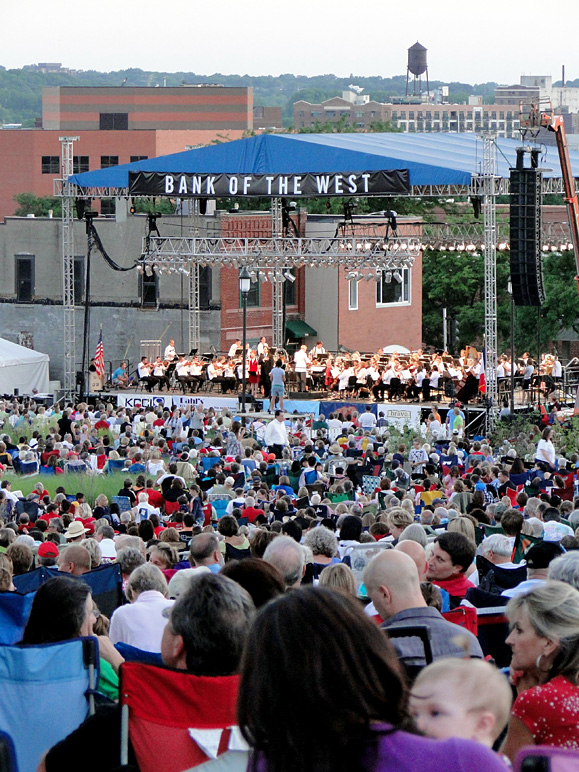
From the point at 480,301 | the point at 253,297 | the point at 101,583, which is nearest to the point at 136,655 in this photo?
the point at 101,583

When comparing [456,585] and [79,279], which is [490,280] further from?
[456,585]

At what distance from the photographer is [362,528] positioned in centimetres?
1112

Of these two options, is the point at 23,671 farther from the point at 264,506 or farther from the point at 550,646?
the point at 264,506

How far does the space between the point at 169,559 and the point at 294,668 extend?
19.9 feet

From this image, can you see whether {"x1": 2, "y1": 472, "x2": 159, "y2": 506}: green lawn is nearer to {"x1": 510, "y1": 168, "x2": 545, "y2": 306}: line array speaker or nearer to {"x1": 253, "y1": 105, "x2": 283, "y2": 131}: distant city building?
{"x1": 510, "y1": 168, "x2": 545, "y2": 306}: line array speaker

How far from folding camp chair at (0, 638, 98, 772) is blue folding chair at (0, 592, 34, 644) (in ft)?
7.21

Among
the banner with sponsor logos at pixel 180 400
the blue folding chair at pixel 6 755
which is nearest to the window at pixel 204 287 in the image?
Result: the banner with sponsor logos at pixel 180 400

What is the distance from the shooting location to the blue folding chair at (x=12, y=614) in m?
6.59

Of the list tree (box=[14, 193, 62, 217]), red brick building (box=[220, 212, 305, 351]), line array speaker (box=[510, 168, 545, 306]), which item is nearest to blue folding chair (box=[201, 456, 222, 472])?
line array speaker (box=[510, 168, 545, 306])

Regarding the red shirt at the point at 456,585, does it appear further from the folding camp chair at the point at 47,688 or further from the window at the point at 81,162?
the window at the point at 81,162

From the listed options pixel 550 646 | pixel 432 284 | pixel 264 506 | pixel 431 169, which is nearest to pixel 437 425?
pixel 431 169

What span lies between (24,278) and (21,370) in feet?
25.4

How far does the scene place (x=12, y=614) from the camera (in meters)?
6.64

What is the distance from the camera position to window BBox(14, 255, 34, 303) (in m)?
44.8
